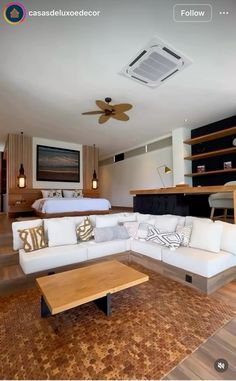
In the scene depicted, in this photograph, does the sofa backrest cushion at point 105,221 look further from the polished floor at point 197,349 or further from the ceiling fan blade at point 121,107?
the ceiling fan blade at point 121,107

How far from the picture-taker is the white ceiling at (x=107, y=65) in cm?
213

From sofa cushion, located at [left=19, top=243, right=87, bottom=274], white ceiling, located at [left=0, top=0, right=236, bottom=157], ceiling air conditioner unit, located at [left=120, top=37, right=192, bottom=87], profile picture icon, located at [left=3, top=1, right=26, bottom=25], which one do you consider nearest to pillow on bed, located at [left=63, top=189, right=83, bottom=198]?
white ceiling, located at [left=0, top=0, right=236, bottom=157]

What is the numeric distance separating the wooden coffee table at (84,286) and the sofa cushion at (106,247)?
691 mm

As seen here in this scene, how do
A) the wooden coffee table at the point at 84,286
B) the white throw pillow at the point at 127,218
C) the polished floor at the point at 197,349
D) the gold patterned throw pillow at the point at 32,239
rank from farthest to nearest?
the white throw pillow at the point at 127,218, the gold patterned throw pillow at the point at 32,239, the wooden coffee table at the point at 84,286, the polished floor at the point at 197,349

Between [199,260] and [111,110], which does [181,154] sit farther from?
[199,260]

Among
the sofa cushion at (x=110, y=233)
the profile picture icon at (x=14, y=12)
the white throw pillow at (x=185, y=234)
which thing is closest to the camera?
the profile picture icon at (x=14, y=12)

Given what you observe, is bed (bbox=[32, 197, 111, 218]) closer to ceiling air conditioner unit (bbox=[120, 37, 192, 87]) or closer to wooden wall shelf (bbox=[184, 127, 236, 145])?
wooden wall shelf (bbox=[184, 127, 236, 145])

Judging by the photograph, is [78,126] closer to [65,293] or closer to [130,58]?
[130,58]

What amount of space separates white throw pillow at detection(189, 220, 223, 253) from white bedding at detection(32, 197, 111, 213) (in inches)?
122

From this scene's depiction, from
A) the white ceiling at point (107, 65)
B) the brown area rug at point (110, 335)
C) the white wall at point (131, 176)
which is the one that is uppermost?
the white ceiling at point (107, 65)

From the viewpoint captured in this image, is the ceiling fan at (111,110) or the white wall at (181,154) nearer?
the ceiling fan at (111,110)

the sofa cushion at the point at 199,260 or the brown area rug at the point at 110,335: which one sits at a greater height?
the sofa cushion at the point at 199,260

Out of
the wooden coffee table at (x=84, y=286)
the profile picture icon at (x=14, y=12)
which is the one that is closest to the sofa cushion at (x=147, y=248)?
the wooden coffee table at (x=84, y=286)

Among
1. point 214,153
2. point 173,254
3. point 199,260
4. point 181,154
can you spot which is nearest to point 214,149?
point 214,153
